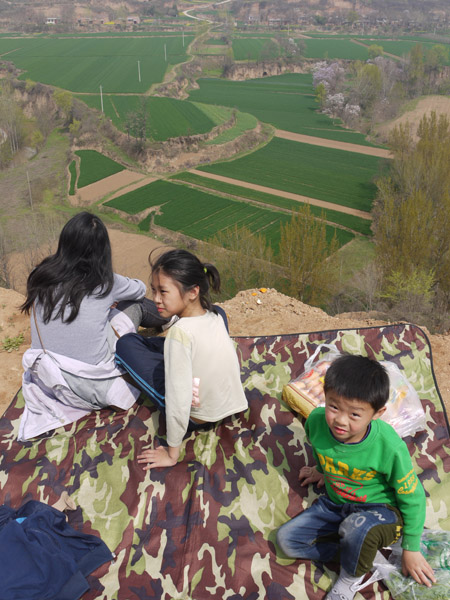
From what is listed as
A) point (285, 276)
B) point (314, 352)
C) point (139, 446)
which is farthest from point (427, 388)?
point (285, 276)

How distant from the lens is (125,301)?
4223mm

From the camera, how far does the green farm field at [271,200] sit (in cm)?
2917

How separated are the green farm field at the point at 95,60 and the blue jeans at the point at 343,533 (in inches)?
2313

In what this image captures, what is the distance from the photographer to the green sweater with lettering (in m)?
2.54

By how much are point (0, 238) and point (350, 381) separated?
21383 mm

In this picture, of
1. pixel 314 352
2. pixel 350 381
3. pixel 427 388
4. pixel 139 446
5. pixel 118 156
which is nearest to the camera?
pixel 350 381

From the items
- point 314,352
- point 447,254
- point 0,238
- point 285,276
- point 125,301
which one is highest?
point 125,301

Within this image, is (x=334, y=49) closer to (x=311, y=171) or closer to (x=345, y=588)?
(x=311, y=171)

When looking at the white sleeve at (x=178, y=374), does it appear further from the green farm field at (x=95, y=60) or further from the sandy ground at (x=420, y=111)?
the green farm field at (x=95, y=60)

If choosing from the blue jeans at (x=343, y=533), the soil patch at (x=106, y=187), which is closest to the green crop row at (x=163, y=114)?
the soil patch at (x=106, y=187)

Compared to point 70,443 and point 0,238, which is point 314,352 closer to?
point 70,443

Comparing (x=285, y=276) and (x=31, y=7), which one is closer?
(x=285, y=276)

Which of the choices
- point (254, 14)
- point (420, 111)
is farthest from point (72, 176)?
point (254, 14)

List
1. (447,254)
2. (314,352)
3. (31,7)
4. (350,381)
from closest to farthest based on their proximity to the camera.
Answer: (350,381) < (314,352) < (447,254) < (31,7)
